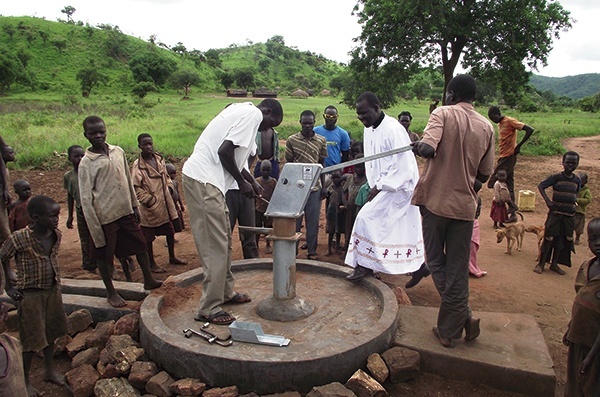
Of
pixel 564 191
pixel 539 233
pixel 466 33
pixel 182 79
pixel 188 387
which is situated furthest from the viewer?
pixel 182 79

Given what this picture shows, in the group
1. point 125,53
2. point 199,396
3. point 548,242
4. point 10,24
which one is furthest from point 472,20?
point 10,24

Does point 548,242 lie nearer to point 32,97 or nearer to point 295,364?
point 295,364

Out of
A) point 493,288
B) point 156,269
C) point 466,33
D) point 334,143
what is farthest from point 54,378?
point 466,33

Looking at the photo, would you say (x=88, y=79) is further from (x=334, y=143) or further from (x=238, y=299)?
(x=238, y=299)

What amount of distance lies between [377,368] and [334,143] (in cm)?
316

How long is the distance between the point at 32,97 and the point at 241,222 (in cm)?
3041

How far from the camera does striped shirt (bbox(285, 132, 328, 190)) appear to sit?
5.09m

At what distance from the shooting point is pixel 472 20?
13359 millimetres

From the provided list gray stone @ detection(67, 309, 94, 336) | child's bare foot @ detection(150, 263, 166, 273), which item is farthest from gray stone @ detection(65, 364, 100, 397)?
child's bare foot @ detection(150, 263, 166, 273)

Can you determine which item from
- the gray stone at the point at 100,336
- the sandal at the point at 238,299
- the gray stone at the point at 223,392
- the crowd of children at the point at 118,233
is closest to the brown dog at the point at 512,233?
the crowd of children at the point at 118,233

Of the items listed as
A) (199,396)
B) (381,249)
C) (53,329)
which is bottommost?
(199,396)

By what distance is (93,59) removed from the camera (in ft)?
145

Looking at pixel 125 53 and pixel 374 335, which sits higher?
pixel 125 53

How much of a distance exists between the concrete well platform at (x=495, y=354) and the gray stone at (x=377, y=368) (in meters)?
0.28
